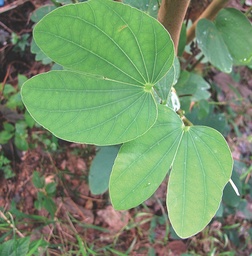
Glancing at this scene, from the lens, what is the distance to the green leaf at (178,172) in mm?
579

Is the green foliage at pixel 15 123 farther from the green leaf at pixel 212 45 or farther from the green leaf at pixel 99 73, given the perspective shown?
the green leaf at pixel 99 73

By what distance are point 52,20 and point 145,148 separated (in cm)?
26

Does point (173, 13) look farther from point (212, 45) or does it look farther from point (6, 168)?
point (6, 168)

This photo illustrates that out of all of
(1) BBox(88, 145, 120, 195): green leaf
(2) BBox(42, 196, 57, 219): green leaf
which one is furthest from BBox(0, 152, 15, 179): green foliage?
(1) BBox(88, 145, 120, 195): green leaf

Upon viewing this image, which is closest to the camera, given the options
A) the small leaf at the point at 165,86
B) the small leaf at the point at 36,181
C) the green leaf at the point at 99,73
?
the green leaf at the point at 99,73

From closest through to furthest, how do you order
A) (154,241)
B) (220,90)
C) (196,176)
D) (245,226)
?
(196,176)
(154,241)
(245,226)
(220,90)

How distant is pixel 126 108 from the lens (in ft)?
1.88

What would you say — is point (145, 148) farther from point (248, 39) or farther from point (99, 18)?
point (248, 39)

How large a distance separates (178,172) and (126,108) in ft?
0.48

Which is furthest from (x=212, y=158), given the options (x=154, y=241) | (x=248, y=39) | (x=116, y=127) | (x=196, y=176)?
(x=154, y=241)

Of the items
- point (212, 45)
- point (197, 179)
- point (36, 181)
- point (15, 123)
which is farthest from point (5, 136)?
point (197, 179)

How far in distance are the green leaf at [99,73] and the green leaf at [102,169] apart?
1.85 feet

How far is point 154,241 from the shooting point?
1525 millimetres

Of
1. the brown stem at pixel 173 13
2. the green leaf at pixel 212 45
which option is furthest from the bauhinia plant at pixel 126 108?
the green leaf at pixel 212 45
